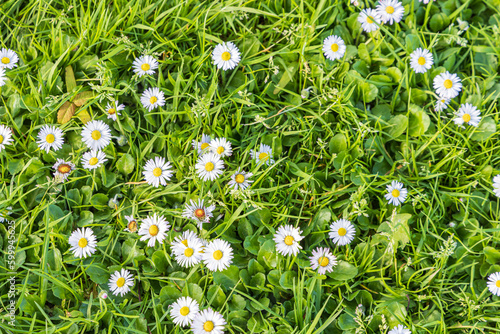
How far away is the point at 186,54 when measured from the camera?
6.66ft

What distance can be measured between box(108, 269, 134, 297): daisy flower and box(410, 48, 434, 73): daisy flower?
1.77 metres

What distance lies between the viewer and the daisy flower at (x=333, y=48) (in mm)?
1993

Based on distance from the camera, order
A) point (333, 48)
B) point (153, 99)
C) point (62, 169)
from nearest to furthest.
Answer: point (62, 169)
point (153, 99)
point (333, 48)

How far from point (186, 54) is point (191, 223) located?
92cm

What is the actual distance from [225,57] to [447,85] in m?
1.19

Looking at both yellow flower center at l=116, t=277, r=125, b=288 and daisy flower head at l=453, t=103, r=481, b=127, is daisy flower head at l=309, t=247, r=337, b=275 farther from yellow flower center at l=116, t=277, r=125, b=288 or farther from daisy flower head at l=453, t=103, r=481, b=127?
daisy flower head at l=453, t=103, r=481, b=127

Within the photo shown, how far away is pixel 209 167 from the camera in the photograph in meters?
1.76

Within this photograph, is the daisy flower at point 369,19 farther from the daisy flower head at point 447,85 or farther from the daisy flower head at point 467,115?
the daisy flower head at point 467,115

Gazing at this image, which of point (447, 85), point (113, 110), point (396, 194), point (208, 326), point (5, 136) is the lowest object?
point (208, 326)

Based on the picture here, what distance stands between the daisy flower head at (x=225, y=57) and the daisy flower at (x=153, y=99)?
33 centimetres

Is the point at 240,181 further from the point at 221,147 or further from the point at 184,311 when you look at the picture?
the point at 184,311

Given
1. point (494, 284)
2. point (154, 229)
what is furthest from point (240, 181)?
point (494, 284)

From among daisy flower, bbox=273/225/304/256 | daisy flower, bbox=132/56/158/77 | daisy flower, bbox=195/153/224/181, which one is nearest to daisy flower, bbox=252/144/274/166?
daisy flower, bbox=195/153/224/181

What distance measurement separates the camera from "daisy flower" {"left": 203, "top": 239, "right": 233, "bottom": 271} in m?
1.64
